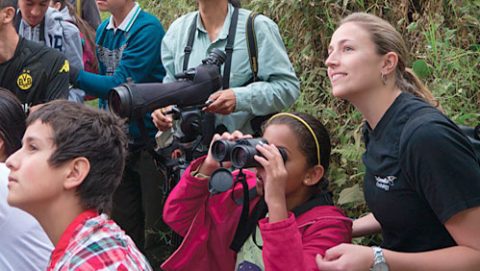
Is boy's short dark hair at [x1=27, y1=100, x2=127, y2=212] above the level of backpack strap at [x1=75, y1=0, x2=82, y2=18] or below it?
above

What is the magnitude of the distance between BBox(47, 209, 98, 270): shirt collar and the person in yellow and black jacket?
1734mm

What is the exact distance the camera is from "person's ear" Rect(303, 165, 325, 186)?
2.83m

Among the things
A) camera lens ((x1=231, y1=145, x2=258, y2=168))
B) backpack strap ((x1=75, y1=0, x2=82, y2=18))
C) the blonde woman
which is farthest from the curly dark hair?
backpack strap ((x1=75, y1=0, x2=82, y2=18))

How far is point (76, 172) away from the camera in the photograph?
2.33m

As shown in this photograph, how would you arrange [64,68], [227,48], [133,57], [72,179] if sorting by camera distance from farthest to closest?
[133,57] → [64,68] → [227,48] → [72,179]

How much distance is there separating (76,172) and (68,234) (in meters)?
0.23

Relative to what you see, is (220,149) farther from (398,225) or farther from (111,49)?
(111,49)

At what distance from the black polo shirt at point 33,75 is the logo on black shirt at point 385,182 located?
2.15 m

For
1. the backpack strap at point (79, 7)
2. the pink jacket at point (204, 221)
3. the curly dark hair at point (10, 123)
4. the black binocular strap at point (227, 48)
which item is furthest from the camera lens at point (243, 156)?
the backpack strap at point (79, 7)

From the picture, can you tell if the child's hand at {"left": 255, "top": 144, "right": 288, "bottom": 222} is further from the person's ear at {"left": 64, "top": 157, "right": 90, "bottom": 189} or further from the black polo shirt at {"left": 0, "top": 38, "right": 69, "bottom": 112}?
the black polo shirt at {"left": 0, "top": 38, "right": 69, "bottom": 112}

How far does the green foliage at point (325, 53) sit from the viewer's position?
426 centimetres

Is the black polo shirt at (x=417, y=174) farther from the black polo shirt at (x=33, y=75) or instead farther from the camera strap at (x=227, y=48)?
the black polo shirt at (x=33, y=75)

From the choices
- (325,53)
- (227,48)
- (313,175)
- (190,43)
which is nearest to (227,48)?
(227,48)

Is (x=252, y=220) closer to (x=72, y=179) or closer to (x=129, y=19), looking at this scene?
(x=72, y=179)
